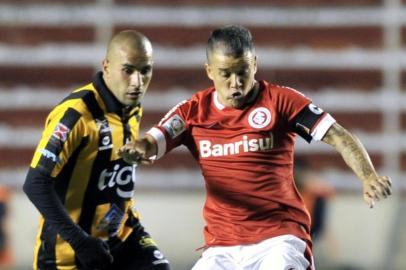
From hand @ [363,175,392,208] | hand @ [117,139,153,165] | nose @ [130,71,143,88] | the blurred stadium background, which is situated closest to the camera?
hand @ [363,175,392,208]

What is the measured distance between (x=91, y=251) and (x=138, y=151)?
69cm

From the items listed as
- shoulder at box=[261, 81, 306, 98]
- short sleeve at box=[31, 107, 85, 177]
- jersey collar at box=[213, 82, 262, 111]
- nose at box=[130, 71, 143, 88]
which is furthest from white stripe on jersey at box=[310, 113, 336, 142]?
short sleeve at box=[31, 107, 85, 177]

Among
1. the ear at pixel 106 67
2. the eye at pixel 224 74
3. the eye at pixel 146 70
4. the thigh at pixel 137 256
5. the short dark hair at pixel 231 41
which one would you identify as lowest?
the thigh at pixel 137 256

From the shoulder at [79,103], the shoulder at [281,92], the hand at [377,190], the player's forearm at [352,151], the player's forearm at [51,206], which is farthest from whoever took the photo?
the shoulder at [79,103]

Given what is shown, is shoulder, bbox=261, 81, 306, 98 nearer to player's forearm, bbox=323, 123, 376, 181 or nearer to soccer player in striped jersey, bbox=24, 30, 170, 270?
player's forearm, bbox=323, 123, 376, 181

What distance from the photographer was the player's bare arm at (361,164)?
516cm

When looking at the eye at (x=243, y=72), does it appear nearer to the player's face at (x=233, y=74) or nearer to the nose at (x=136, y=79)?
the player's face at (x=233, y=74)

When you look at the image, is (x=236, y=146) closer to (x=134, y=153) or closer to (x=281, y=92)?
(x=281, y=92)

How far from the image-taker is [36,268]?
633 cm

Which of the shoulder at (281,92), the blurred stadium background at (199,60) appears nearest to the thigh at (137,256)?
the shoulder at (281,92)

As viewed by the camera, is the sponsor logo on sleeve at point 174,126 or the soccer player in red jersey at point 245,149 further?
the sponsor logo on sleeve at point 174,126

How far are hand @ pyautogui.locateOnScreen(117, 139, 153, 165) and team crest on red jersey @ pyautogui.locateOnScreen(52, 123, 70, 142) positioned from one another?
541 mm

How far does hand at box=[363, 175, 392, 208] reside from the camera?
5.16m

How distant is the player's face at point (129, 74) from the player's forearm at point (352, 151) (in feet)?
3.51
